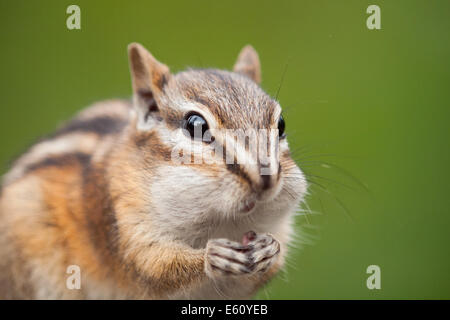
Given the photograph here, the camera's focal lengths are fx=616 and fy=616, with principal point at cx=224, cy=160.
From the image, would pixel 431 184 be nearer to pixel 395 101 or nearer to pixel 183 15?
pixel 395 101

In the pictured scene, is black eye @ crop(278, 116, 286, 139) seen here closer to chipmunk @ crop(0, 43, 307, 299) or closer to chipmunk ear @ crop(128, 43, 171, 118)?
chipmunk @ crop(0, 43, 307, 299)

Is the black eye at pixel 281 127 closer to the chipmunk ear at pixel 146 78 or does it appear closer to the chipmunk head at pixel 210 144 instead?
the chipmunk head at pixel 210 144

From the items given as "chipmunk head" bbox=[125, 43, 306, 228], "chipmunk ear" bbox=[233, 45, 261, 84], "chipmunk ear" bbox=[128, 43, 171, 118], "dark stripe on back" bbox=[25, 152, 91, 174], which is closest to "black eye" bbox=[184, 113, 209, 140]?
"chipmunk head" bbox=[125, 43, 306, 228]

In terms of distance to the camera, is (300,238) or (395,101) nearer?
(300,238)

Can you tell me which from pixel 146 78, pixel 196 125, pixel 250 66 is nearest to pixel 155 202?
pixel 196 125

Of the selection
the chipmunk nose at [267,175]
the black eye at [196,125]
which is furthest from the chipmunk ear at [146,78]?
the chipmunk nose at [267,175]
